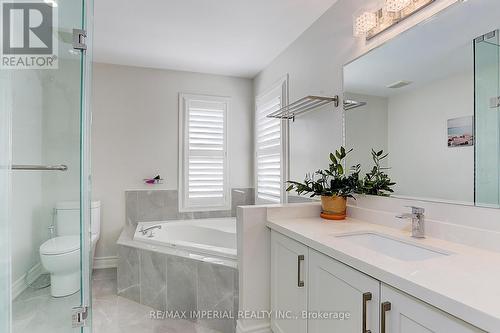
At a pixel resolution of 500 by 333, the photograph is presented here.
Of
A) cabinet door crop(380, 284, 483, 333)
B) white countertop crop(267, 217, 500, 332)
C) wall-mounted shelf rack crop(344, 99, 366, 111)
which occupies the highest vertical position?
wall-mounted shelf rack crop(344, 99, 366, 111)

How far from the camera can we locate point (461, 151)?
1277 mm

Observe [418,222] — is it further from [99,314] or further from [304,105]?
[99,314]

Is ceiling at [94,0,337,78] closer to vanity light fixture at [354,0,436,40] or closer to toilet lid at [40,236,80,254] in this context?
vanity light fixture at [354,0,436,40]

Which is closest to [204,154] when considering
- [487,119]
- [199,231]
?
[199,231]

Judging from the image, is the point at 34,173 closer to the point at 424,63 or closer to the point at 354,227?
the point at 354,227

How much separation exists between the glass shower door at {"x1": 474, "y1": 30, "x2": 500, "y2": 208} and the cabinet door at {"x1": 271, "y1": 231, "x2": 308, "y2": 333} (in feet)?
2.77

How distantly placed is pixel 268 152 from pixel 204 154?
88 centimetres

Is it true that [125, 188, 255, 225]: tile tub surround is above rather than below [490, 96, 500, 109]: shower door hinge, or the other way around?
below

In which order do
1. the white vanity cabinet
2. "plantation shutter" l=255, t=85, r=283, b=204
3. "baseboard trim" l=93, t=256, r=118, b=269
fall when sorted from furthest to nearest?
"baseboard trim" l=93, t=256, r=118, b=269
"plantation shutter" l=255, t=85, r=283, b=204
the white vanity cabinet

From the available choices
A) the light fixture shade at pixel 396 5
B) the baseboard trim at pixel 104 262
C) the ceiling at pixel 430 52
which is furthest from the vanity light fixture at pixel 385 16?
the baseboard trim at pixel 104 262

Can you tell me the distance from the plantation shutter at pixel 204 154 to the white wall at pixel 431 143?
7.97 ft

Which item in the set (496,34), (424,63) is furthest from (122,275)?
(496,34)

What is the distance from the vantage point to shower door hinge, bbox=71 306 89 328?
57.7 inches

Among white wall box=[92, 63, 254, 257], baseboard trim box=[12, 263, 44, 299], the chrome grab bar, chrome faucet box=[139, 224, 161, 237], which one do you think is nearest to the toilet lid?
baseboard trim box=[12, 263, 44, 299]
